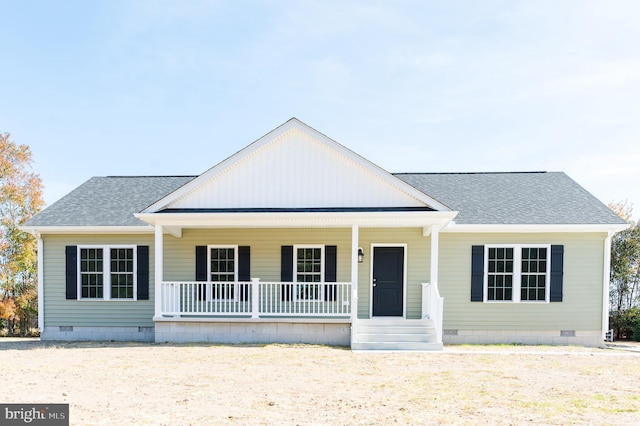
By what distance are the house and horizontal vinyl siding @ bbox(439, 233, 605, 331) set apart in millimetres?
34

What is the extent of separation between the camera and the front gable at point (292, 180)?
37.3 ft

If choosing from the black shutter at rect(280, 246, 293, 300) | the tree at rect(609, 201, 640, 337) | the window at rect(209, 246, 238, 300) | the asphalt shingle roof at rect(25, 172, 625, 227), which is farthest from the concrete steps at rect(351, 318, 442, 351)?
the tree at rect(609, 201, 640, 337)

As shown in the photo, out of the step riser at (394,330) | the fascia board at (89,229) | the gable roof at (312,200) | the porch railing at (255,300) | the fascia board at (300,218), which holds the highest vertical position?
the gable roof at (312,200)

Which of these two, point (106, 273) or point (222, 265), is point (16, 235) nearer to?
point (106, 273)

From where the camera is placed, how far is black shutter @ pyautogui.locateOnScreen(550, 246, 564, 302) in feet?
39.7

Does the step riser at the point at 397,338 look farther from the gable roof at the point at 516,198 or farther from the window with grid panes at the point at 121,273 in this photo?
the window with grid panes at the point at 121,273

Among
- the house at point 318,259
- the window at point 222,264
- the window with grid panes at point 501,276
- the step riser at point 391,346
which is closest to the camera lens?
the step riser at point 391,346

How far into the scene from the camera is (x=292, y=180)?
11508mm

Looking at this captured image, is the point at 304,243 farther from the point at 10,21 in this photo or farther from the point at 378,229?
the point at 10,21

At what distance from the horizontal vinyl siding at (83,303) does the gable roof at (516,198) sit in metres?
9.53

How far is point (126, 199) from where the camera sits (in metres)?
14.1

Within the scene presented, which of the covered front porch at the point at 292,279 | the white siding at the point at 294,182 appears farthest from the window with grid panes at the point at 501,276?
the white siding at the point at 294,182

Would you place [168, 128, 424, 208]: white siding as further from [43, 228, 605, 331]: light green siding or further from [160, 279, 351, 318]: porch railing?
[160, 279, 351, 318]: porch railing

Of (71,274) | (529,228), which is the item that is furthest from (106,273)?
(529,228)
